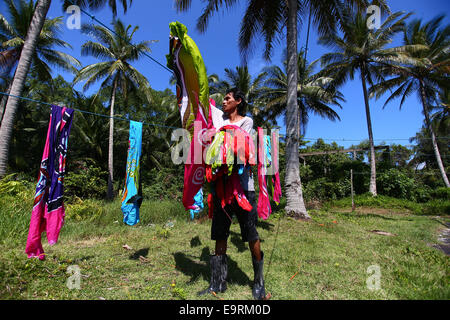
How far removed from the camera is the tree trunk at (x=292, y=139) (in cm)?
574

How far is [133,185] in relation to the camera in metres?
3.11

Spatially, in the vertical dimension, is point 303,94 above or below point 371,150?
above

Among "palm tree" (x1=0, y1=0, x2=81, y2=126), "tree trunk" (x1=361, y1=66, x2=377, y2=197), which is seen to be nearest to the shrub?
"tree trunk" (x1=361, y1=66, x2=377, y2=197)

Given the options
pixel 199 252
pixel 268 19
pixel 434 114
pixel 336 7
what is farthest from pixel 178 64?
pixel 434 114

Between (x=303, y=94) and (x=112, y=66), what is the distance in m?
12.6

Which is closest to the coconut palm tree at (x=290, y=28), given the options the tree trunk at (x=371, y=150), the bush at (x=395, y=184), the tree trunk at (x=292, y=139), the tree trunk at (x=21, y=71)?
the tree trunk at (x=292, y=139)

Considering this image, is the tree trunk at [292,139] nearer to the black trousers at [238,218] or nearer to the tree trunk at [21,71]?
the black trousers at [238,218]

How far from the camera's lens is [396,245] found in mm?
3523

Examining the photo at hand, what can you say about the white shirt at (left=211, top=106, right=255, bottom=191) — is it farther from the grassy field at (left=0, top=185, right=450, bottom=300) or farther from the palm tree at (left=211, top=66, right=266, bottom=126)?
the palm tree at (left=211, top=66, right=266, bottom=126)

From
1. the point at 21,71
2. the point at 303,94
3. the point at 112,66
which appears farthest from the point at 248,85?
the point at 21,71

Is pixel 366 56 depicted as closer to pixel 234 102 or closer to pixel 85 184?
pixel 234 102

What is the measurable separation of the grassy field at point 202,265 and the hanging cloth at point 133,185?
0.54 m
